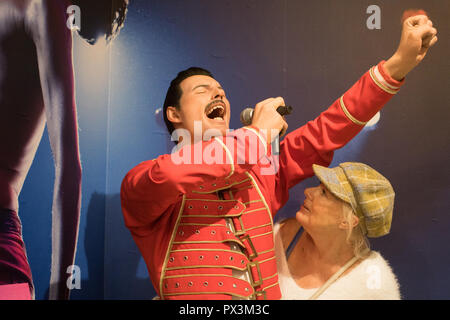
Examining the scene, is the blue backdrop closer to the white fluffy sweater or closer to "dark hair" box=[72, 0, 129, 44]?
"dark hair" box=[72, 0, 129, 44]

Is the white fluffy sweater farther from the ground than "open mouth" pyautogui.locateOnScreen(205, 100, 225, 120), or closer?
closer

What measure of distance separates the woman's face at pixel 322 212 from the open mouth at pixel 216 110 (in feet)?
1.77

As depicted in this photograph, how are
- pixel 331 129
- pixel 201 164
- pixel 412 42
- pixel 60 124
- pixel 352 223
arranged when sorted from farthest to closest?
pixel 60 124 → pixel 331 129 → pixel 352 223 → pixel 412 42 → pixel 201 164

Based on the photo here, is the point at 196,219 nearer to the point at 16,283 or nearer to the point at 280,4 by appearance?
the point at 16,283

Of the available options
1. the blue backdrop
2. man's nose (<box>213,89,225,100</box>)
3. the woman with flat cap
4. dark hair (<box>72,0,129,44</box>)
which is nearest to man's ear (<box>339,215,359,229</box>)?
the woman with flat cap

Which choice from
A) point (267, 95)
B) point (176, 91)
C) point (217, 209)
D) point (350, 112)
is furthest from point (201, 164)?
point (267, 95)

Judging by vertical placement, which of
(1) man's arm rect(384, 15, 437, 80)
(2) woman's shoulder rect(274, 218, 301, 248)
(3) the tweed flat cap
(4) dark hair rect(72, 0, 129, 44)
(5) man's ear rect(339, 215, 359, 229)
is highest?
(4) dark hair rect(72, 0, 129, 44)

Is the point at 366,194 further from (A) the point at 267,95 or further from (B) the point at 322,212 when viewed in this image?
(A) the point at 267,95

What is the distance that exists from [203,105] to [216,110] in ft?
0.27

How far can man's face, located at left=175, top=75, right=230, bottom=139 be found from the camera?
6.61ft

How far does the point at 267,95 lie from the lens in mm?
2520

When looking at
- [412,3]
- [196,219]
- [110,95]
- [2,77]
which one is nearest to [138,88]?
[110,95]

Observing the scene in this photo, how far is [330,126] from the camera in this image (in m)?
2.03

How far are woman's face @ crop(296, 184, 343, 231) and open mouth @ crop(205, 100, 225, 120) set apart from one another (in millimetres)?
539
